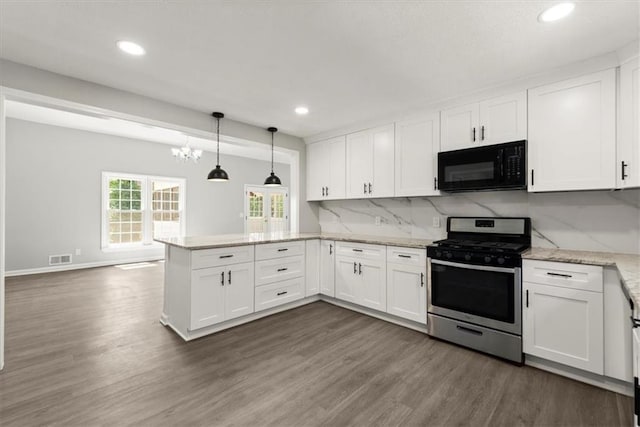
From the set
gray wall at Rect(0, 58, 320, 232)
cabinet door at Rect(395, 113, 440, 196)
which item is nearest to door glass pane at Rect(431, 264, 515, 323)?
cabinet door at Rect(395, 113, 440, 196)

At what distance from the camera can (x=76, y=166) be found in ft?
19.2

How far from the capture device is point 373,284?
3.38 meters

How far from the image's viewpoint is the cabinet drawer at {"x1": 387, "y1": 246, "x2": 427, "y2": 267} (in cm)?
297

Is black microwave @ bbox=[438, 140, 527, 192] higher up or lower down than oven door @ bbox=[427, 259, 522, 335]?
higher up

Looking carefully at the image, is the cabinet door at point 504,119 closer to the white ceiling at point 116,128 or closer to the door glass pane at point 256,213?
the white ceiling at point 116,128

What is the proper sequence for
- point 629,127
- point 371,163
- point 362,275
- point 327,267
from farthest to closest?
point 327,267 < point 371,163 < point 362,275 < point 629,127

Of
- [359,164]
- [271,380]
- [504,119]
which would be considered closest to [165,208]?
[359,164]

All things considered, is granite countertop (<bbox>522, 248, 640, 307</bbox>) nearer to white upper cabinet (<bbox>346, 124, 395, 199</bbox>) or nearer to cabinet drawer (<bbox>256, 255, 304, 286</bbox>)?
white upper cabinet (<bbox>346, 124, 395, 199</bbox>)

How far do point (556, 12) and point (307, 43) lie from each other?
→ 1.51 m

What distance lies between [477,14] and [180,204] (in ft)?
23.5

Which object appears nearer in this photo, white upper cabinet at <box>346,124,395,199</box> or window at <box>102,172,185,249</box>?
white upper cabinet at <box>346,124,395,199</box>

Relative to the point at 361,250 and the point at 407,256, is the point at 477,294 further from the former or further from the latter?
the point at 361,250

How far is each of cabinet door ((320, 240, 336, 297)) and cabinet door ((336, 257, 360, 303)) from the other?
9cm

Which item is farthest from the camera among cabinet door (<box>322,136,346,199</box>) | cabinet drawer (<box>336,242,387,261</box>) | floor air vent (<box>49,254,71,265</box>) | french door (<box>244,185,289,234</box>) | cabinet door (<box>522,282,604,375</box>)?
french door (<box>244,185,289,234</box>)
